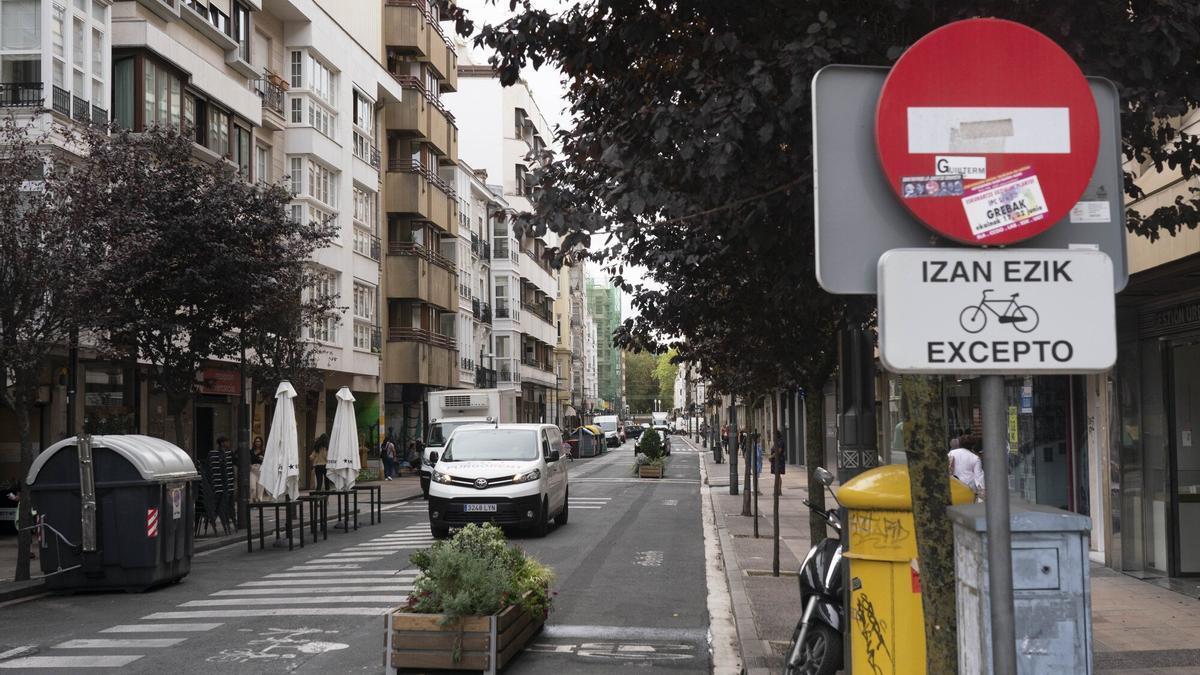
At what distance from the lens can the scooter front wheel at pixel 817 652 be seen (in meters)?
7.26

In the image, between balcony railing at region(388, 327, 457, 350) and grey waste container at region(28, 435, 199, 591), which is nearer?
grey waste container at region(28, 435, 199, 591)

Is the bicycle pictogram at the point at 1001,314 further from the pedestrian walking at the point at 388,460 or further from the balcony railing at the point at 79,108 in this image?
the pedestrian walking at the point at 388,460

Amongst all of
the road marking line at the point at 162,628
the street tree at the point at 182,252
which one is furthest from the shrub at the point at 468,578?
the street tree at the point at 182,252

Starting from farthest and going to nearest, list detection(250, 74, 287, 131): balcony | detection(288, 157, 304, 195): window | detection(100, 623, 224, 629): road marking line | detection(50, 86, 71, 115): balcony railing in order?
detection(288, 157, 304, 195): window < detection(250, 74, 287, 131): balcony < detection(50, 86, 71, 115): balcony railing < detection(100, 623, 224, 629): road marking line

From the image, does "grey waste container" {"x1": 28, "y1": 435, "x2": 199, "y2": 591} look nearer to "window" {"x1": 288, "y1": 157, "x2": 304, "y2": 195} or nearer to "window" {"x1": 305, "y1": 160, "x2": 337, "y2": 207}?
"window" {"x1": 288, "y1": 157, "x2": 304, "y2": 195}

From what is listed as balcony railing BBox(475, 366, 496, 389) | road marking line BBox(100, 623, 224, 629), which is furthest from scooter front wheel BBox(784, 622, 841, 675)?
balcony railing BBox(475, 366, 496, 389)

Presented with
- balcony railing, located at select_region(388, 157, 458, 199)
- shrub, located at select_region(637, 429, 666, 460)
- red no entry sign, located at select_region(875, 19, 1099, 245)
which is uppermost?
balcony railing, located at select_region(388, 157, 458, 199)

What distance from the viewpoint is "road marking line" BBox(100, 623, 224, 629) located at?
11180 mm

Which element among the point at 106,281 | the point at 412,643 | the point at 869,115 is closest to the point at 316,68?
the point at 106,281

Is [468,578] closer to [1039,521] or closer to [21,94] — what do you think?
[1039,521]

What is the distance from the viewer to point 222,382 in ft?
105

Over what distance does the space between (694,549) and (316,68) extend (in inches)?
1001

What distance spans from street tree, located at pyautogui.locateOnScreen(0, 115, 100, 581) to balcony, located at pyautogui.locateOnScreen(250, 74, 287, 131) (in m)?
19.1

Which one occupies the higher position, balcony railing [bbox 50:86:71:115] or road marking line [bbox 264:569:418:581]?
balcony railing [bbox 50:86:71:115]
